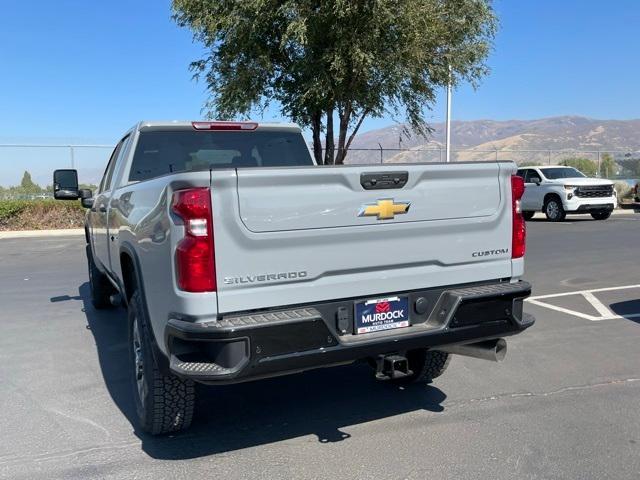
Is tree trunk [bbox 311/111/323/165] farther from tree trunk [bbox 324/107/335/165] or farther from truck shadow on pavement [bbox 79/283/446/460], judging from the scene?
truck shadow on pavement [bbox 79/283/446/460]

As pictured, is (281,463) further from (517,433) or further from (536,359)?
(536,359)

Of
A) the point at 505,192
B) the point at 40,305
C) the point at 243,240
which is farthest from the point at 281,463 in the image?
the point at 40,305

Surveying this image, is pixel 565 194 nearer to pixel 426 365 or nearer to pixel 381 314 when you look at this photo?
pixel 426 365

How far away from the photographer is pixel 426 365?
4508 mm

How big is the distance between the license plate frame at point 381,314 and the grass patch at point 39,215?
1801cm

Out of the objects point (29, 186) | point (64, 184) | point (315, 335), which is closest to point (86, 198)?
point (64, 184)

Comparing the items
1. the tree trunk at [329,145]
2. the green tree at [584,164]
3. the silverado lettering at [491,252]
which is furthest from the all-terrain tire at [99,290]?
the green tree at [584,164]

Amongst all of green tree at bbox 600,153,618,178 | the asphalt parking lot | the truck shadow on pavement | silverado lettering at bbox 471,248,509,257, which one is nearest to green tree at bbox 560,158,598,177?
green tree at bbox 600,153,618,178

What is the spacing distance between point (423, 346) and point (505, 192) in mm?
1139

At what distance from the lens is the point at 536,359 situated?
5270 mm

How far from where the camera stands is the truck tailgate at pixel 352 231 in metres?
3.07

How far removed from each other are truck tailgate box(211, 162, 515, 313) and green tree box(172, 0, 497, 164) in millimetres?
11551

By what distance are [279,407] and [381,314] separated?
133 centimetres

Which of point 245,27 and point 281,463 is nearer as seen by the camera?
point 281,463
